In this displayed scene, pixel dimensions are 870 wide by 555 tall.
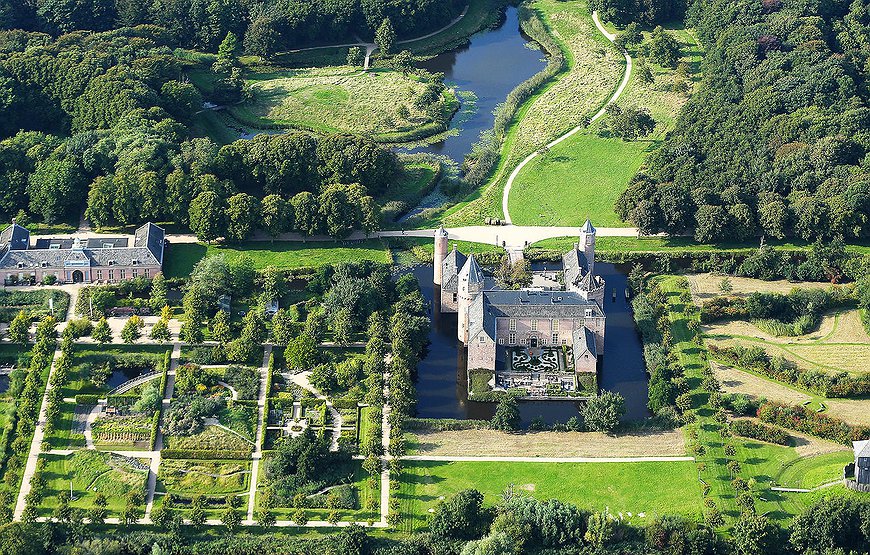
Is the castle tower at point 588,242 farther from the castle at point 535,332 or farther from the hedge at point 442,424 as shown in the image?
the hedge at point 442,424

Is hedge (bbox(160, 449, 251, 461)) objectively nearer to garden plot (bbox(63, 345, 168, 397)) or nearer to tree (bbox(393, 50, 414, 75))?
garden plot (bbox(63, 345, 168, 397))

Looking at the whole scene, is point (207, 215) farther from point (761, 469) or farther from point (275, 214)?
point (761, 469)

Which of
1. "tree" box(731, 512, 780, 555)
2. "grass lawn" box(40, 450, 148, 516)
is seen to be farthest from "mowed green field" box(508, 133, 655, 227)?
"grass lawn" box(40, 450, 148, 516)

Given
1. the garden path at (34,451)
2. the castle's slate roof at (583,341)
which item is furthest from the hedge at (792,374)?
the garden path at (34,451)

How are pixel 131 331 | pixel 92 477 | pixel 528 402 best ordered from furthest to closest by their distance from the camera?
pixel 131 331 < pixel 528 402 < pixel 92 477

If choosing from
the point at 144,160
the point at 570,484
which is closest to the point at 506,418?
the point at 570,484

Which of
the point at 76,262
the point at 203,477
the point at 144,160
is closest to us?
the point at 203,477

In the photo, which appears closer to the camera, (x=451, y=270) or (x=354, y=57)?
(x=451, y=270)

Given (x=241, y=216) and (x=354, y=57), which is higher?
(x=354, y=57)
